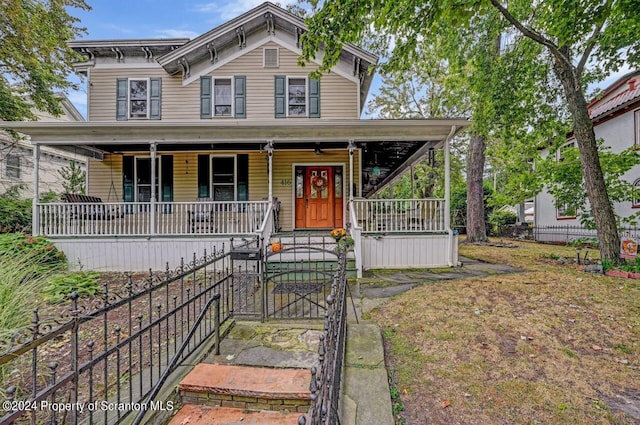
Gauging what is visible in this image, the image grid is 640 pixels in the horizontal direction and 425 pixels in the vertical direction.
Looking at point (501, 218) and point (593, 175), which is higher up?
point (593, 175)

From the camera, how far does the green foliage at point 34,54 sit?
31.3 ft

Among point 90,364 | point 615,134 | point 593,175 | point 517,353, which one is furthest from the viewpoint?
point 615,134

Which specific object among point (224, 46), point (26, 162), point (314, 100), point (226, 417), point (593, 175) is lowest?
point (226, 417)

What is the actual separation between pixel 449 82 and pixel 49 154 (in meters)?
20.7

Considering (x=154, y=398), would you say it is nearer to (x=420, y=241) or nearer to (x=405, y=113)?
(x=420, y=241)

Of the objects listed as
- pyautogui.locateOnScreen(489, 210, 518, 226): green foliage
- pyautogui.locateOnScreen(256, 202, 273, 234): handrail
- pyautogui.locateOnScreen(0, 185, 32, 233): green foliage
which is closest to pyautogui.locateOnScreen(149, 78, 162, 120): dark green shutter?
pyautogui.locateOnScreen(0, 185, 32, 233): green foliage

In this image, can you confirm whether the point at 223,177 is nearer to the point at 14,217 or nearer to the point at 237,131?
the point at 237,131

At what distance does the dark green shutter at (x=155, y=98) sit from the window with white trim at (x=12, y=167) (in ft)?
32.3

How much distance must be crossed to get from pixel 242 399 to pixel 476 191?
46.2ft

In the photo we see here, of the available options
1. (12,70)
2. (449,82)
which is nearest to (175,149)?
(12,70)

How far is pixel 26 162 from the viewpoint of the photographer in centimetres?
1559

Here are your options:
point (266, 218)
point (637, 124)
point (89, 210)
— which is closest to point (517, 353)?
point (266, 218)

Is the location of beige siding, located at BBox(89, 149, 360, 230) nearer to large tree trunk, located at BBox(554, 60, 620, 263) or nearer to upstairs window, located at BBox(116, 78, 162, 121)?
upstairs window, located at BBox(116, 78, 162, 121)

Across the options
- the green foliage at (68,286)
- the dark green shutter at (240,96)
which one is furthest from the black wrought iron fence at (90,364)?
the dark green shutter at (240,96)
